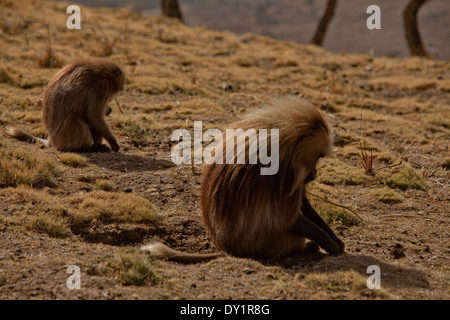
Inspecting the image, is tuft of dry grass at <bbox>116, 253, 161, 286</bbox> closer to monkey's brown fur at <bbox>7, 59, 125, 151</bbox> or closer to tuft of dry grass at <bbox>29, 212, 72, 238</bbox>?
tuft of dry grass at <bbox>29, 212, 72, 238</bbox>

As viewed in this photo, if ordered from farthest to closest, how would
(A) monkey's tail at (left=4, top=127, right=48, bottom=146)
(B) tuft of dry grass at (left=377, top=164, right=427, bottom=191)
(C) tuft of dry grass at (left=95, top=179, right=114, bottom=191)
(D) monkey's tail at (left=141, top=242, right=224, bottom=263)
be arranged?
(A) monkey's tail at (left=4, top=127, right=48, bottom=146) < (B) tuft of dry grass at (left=377, top=164, right=427, bottom=191) < (C) tuft of dry grass at (left=95, top=179, right=114, bottom=191) < (D) monkey's tail at (left=141, top=242, right=224, bottom=263)

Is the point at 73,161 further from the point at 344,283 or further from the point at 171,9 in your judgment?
the point at 171,9

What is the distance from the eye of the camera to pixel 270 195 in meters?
4.93

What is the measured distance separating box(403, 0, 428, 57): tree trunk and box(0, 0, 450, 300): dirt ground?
413cm

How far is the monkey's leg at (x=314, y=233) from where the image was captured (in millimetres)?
5102

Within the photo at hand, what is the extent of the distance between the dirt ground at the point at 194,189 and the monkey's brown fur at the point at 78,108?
0.25m

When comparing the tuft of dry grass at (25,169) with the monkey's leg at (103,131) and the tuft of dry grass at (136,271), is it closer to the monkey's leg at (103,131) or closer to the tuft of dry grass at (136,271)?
the monkey's leg at (103,131)

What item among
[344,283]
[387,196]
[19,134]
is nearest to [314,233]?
[344,283]

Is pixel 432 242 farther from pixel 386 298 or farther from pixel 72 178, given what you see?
pixel 72 178

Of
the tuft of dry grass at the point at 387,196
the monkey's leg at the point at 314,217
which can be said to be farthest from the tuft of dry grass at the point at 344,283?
the tuft of dry grass at the point at 387,196

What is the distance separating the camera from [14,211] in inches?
214

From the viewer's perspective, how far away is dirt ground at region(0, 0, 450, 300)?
447 cm

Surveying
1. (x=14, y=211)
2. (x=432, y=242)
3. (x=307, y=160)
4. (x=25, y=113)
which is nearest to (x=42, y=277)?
(x=14, y=211)

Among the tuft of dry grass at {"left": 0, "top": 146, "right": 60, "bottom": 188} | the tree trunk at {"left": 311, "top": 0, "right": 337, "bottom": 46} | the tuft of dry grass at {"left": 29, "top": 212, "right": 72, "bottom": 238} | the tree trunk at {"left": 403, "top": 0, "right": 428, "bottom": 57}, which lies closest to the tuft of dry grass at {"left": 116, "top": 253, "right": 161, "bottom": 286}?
the tuft of dry grass at {"left": 29, "top": 212, "right": 72, "bottom": 238}
